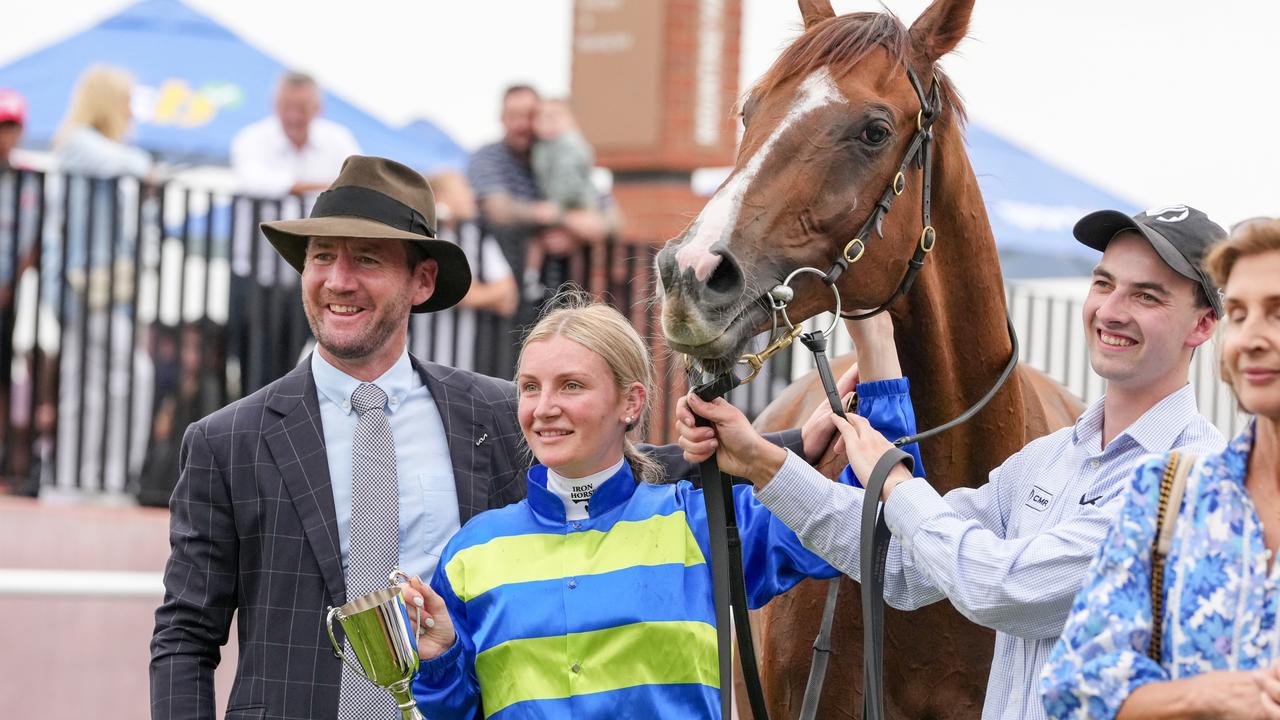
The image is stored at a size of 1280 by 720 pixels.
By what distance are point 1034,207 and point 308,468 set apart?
8.84m

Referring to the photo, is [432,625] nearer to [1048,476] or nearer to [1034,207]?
[1048,476]

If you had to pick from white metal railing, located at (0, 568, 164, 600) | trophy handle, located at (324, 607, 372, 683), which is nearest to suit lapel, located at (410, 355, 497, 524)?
trophy handle, located at (324, 607, 372, 683)

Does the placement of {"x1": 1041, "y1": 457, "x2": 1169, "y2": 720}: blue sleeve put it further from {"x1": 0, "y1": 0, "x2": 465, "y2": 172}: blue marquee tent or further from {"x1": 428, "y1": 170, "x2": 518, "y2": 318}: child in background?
{"x1": 0, "y1": 0, "x2": 465, "y2": 172}: blue marquee tent

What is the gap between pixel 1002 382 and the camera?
9.89 ft

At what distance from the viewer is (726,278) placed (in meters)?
2.55

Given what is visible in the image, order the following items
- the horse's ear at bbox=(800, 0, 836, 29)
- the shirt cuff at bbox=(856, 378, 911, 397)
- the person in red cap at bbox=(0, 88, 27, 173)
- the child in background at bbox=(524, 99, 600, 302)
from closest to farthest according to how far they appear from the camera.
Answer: the shirt cuff at bbox=(856, 378, 911, 397) → the horse's ear at bbox=(800, 0, 836, 29) → the person in red cap at bbox=(0, 88, 27, 173) → the child in background at bbox=(524, 99, 600, 302)

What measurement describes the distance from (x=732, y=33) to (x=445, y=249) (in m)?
9.17

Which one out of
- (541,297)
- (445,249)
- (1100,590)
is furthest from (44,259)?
(1100,590)

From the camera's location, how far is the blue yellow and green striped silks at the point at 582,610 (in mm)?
2482

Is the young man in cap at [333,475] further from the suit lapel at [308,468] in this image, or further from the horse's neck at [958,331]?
the horse's neck at [958,331]

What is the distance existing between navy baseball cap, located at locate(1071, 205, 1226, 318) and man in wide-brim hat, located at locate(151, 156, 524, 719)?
52.0 inches

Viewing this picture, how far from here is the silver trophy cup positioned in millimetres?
2352

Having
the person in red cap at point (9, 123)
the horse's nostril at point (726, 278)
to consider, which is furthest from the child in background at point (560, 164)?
the horse's nostril at point (726, 278)

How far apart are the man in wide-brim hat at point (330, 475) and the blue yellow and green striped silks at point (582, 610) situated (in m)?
0.28
